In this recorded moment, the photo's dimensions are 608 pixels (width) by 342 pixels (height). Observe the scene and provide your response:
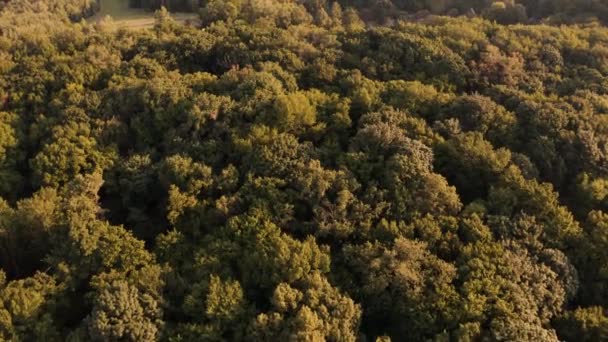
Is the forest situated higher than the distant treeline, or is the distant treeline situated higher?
the distant treeline

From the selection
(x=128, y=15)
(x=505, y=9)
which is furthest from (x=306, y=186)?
(x=128, y=15)

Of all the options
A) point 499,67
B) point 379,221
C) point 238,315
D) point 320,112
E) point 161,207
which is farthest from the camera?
point 499,67

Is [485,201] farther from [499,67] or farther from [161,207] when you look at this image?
[161,207]

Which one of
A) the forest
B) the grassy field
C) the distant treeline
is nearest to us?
the forest

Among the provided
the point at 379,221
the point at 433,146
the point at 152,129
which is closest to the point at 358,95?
the point at 433,146

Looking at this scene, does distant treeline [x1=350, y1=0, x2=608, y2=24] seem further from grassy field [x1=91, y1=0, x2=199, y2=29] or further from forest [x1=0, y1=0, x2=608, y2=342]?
grassy field [x1=91, y1=0, x2=199, y2=29]

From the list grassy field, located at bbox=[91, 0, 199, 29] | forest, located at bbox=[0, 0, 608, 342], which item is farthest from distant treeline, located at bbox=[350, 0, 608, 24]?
grassy field, located at bbox=[91, 0, 199, 29]

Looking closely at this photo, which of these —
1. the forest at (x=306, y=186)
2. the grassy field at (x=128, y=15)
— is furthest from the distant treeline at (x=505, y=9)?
the grassy field at (x=128, y=15)
